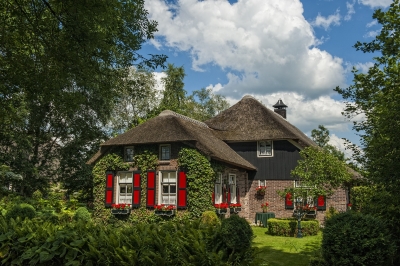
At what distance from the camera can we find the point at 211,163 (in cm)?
1744

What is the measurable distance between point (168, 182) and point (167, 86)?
63.2 ft

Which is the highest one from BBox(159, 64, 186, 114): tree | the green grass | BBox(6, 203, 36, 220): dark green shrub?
BBox(159, 64, 186, 114): tree

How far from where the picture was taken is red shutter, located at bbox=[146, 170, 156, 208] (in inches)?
691

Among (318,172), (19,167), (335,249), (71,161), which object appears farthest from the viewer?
(71,161)

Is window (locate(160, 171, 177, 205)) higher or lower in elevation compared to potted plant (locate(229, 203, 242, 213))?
higher

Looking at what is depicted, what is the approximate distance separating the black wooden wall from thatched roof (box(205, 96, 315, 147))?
20.8 inches

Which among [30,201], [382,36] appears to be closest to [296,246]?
[382,36]

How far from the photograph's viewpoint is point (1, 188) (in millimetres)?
20453

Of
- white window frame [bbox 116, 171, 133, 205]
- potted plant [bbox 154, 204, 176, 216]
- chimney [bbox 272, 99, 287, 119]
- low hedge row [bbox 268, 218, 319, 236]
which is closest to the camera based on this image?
low hedge row [bbox 268, 218, 319, 236]

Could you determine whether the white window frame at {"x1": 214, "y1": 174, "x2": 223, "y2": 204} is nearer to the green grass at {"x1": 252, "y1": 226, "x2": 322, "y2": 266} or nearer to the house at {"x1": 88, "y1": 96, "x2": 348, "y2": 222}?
the house at {"x1": 88, "y1": 96, "x2": 348, "y2": 222}

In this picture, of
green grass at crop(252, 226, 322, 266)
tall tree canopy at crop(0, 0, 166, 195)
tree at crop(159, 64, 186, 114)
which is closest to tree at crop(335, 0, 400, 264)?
green grass at crop(252, 226, 322, 266)

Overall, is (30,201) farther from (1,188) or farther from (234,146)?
(234,146)

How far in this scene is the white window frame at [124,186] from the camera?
18.4 meters

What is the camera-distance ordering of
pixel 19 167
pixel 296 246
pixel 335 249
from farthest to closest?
pixel 19 167, pixel 296 246, pixel 335 249
